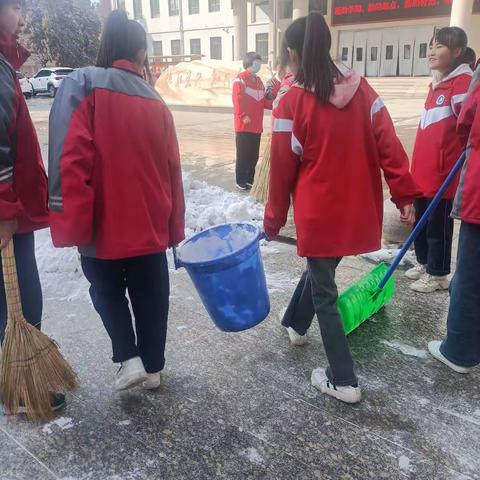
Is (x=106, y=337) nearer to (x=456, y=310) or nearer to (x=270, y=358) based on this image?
(x=270, y=358)

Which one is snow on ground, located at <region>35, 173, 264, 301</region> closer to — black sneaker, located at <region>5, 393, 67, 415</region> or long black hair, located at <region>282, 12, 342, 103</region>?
black sneaker, located at <region>5, 393, 67, 415</region>

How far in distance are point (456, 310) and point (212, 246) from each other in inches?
50.5

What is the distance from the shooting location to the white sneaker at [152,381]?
248 centimetres

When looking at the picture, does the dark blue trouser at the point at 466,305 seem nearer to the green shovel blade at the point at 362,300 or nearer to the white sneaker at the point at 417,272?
the green shovel blade at the point at 362,300

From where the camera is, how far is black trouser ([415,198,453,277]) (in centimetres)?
339

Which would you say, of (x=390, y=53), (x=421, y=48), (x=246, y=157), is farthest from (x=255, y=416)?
(x=390, y=53)

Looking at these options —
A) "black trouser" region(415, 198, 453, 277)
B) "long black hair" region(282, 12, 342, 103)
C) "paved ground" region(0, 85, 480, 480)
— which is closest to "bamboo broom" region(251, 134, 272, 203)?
"black trouser" region(415, 198, 453, 277)

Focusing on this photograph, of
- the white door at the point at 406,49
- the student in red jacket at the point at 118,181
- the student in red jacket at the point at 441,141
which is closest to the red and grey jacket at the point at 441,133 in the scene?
the student in red jacket at the point at 441,141

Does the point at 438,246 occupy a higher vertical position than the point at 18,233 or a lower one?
lower

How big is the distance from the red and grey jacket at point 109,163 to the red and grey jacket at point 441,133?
6.23 feet

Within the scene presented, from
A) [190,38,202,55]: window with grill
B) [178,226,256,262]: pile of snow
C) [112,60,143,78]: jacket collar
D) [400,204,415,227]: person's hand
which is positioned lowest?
[178,226,256,262]: pile of snow

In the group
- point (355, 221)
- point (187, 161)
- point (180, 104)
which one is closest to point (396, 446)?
point (355, 221)

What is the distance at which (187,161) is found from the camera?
870 centimetres

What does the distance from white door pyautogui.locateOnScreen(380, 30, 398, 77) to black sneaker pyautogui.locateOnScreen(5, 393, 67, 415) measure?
3101 cm
